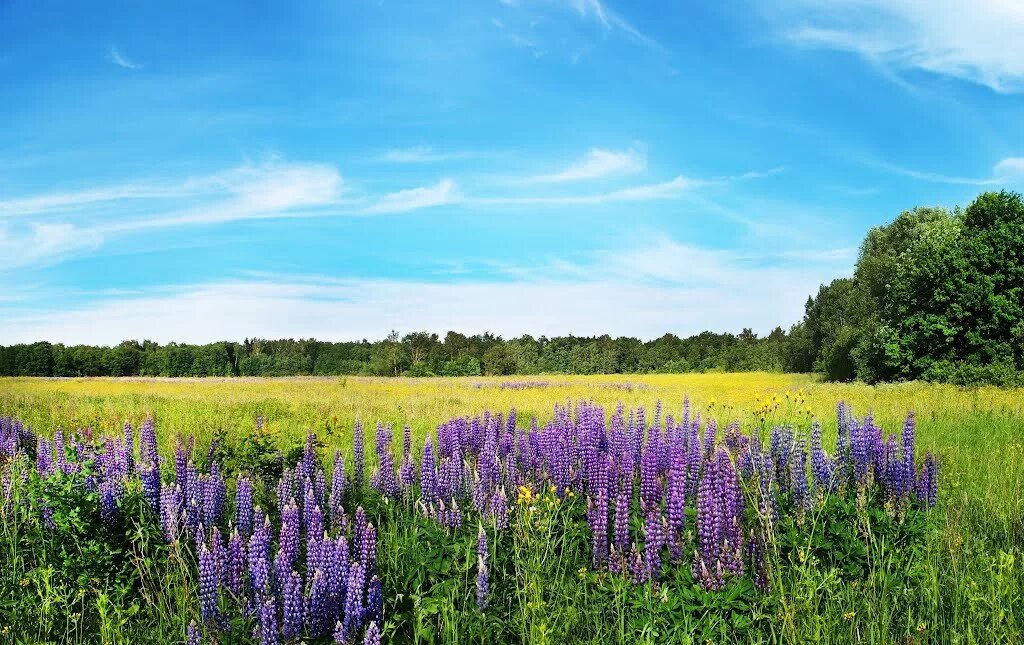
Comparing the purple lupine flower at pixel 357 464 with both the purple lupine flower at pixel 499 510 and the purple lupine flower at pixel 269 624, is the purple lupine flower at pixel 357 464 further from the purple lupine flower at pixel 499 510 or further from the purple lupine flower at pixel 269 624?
the purple lupine flower at pixel 269 624

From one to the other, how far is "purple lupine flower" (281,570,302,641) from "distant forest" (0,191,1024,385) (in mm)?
31790

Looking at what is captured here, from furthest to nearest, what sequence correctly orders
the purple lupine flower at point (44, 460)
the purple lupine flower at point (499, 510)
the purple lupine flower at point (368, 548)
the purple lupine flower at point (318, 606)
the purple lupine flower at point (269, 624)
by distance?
the purple lupine flower at point (44, 460)
the purple lupine flower at point (499, 510)
the purple lupine flower at point (368, 548)
the purple lupine flower at point (318, 606)
the purple lupine flower at point (269, 624)

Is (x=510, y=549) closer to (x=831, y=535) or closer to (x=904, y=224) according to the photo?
(x=831, y=535)

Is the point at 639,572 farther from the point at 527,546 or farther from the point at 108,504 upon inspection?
the point at 108,504

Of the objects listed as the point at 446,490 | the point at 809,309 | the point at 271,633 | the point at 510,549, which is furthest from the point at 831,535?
the point at 809,309

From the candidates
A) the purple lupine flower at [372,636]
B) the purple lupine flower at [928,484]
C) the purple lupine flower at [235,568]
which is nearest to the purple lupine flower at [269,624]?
the purple lupine flower at [372,636]

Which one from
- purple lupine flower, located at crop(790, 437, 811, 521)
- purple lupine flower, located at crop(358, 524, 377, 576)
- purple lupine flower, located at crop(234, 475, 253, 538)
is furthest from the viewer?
purple lupine flower, located at crop(790, 437, 811, 521)

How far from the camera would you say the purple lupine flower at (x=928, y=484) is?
608 centimetres

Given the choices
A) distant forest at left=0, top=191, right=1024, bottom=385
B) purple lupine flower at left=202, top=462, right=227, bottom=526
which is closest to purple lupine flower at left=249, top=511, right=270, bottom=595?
purple lupine flower at left=202, top=462, right=227, bottom=526

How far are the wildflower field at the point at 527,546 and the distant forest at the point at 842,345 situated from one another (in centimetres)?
2815

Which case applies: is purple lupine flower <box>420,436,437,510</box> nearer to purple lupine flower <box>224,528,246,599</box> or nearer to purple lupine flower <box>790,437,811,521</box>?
purple lupine flower <box>224,528,246,599</box>

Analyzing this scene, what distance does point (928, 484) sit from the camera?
610 centimetres

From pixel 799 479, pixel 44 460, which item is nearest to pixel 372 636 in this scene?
pixel 799 479

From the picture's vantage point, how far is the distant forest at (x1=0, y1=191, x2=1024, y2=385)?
108 feet
